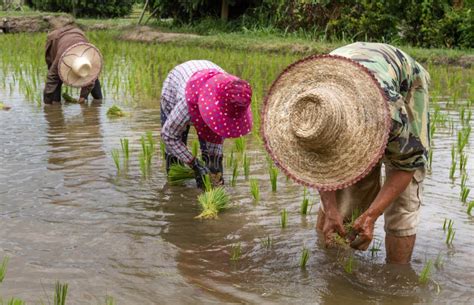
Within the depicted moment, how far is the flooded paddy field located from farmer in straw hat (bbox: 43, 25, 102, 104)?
124cm

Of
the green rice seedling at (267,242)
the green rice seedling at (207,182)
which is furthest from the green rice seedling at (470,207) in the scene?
the green rice seedling at (207,182)

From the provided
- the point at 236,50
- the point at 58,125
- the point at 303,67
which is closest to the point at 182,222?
the point at 303,67

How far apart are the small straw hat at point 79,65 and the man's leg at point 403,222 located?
4814mm

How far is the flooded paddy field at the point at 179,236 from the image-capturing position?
2789 mm

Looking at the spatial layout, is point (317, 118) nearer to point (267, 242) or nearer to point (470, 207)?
point (267, 242)

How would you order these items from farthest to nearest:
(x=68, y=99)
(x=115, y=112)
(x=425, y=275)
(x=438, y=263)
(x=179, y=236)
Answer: (x=68, y=99) → (x=115, y=112) → (x=179, y=236) → (x=438, y=263) → (x=425, y=275)

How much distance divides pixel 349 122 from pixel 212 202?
1.51 m

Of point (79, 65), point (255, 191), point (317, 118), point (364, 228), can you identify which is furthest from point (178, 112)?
point (79, 65)

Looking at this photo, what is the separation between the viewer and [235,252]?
10.4 ft

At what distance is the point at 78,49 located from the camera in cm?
723

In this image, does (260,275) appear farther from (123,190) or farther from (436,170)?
(436,170)

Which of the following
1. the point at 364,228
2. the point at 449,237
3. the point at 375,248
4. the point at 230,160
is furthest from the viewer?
the point at 230,160

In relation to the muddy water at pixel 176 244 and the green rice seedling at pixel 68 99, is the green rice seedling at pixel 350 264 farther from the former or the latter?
the green rice seedling at pixel 68 99

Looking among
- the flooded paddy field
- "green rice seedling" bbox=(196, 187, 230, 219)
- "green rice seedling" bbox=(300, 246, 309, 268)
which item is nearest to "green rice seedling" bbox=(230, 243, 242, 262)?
the flooded paddy field
